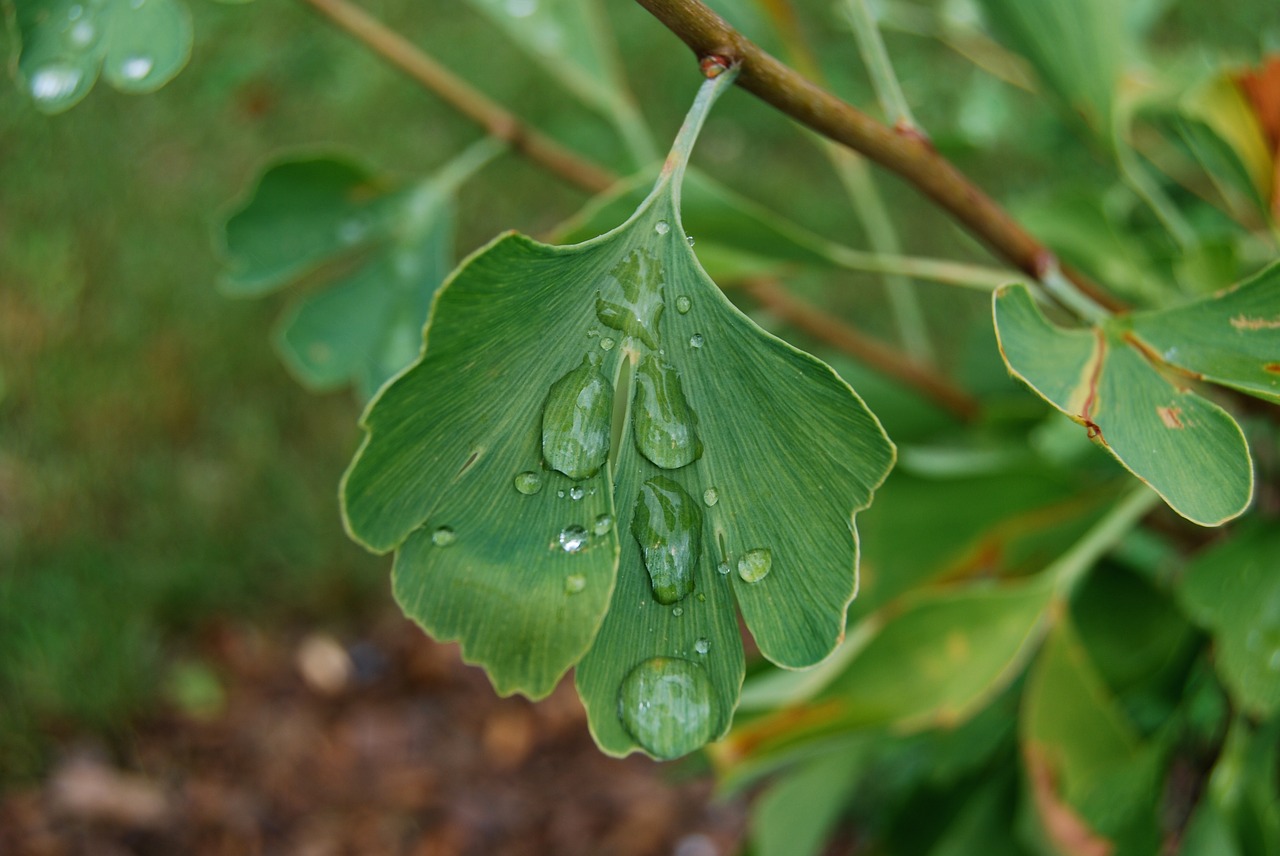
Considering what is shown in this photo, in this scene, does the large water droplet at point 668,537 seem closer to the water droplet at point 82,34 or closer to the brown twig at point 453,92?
the water droplet at point 82,34

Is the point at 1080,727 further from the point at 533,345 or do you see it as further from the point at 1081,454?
the point at 533,345

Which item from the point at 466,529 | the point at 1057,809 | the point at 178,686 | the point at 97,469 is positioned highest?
the point at 466,529

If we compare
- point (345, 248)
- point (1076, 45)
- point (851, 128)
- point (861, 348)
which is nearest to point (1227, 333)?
point (851, 128)

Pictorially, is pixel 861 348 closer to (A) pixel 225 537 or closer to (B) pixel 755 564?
(B) pixel 755 564

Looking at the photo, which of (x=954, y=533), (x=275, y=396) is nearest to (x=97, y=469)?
(x=275, y=396)

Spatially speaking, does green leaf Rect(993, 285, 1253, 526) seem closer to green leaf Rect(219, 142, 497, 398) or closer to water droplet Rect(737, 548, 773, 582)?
water droplet Rect(737, 548, 773, 582)

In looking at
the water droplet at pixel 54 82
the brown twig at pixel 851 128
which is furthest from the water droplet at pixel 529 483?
the water droplet at pixel 54 82
